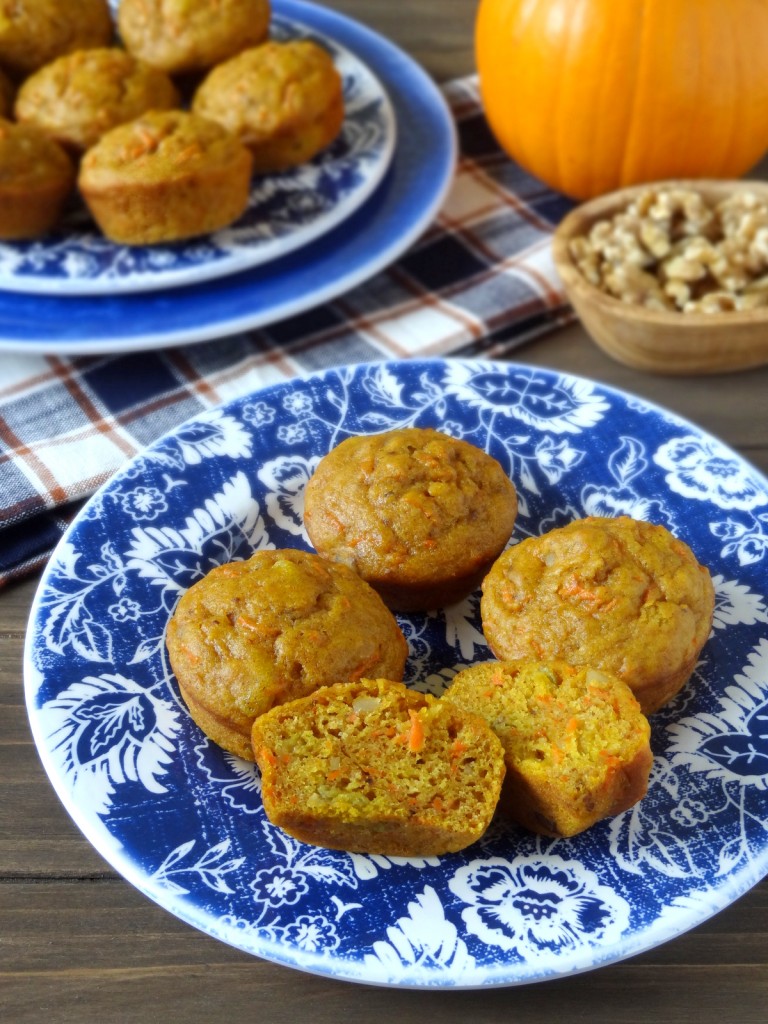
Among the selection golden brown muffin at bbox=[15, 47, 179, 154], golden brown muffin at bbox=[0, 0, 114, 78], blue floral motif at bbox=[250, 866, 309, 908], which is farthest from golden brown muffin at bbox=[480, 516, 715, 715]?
golden brown muffin at bbox=[0, 0, 114, 78]

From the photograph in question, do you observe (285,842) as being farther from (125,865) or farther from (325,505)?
(325,505)

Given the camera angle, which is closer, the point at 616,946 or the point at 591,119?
the point at 616,946

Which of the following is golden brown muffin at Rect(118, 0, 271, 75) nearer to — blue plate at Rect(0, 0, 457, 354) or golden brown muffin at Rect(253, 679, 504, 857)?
blue plate at Rect(0, 0, 457, 354)

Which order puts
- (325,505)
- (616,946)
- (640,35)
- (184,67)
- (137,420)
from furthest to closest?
(184,67) → (640,35) → (137,420) → (325,505) → (616,946)

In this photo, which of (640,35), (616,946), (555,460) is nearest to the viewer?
(616,946)

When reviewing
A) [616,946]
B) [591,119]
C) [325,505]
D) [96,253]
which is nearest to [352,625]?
[325,505]
